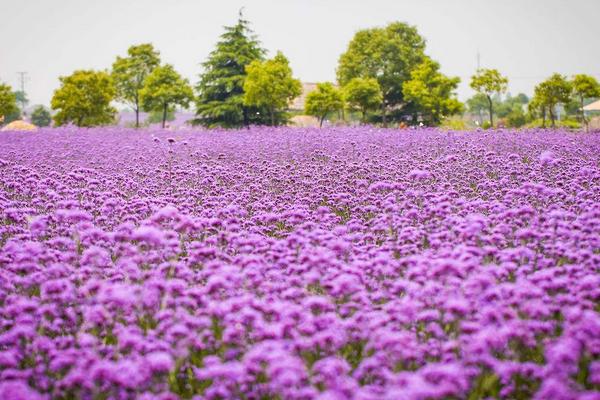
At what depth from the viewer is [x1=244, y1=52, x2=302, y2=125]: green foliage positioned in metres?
36.1

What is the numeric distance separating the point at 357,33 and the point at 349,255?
177 feet

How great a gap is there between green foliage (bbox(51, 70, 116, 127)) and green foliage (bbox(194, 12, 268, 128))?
8.02 metres

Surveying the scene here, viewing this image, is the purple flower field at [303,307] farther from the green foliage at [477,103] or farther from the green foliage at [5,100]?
the green foliage at [477,103]

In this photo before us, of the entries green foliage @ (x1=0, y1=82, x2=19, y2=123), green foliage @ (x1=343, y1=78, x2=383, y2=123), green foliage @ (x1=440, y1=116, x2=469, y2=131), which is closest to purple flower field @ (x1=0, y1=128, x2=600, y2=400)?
green foliage @ (x1=440, y1=116, x2=469, y2=131)

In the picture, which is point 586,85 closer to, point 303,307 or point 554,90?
point 554,90

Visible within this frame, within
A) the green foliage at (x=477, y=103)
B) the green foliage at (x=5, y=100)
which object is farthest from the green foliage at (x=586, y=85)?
the green foliage at (x=477, y=103)

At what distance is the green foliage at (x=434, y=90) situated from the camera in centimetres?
4384

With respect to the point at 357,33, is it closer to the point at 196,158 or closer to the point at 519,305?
the point at 196,158

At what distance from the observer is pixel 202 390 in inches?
158

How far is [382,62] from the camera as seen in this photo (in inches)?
2126

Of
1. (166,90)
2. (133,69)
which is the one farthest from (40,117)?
(166,90)

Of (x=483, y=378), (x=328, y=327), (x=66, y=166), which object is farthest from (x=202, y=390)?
(x=66, y=166)

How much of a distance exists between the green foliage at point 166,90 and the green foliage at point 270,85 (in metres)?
7.71

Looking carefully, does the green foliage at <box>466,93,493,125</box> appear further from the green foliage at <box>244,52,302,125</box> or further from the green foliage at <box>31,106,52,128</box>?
the green foliage at <box>244,52,302,125</box>
